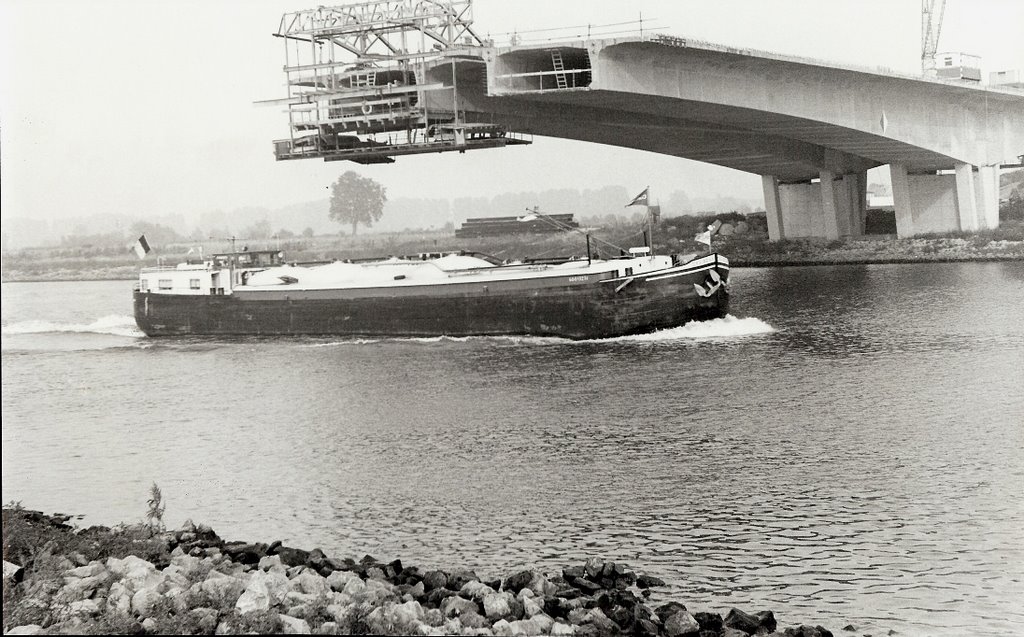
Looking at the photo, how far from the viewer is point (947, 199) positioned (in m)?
48.6

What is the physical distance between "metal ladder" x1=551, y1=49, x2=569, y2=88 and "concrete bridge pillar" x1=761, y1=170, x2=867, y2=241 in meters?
21.4

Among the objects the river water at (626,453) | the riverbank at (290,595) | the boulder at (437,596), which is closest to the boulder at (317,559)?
the riverbank at (290,595)

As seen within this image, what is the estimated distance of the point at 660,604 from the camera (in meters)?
11.3

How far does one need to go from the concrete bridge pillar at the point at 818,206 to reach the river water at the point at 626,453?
22.4m

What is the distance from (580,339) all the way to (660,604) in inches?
886

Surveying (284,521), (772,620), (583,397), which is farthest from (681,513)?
(583,397)

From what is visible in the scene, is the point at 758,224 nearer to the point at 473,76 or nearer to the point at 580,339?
the point at 473,76

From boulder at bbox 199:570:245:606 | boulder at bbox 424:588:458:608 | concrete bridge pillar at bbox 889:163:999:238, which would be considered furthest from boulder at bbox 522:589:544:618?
concrete bridge pillar at bbox 889:163:999:238

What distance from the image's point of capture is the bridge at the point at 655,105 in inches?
1516

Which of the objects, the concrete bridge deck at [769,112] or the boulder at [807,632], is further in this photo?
the concrete bridge deck at [769,112]

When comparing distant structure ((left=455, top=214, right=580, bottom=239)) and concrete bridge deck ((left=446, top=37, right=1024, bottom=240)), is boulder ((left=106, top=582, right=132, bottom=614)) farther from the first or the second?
distant structure ((left=455, top=214, right=580, bottom=239))

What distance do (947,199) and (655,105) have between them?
16509 millimetres

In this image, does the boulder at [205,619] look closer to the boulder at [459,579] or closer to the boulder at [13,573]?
→ the boulder at [13,573]

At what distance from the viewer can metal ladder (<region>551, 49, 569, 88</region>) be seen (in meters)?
37.7
